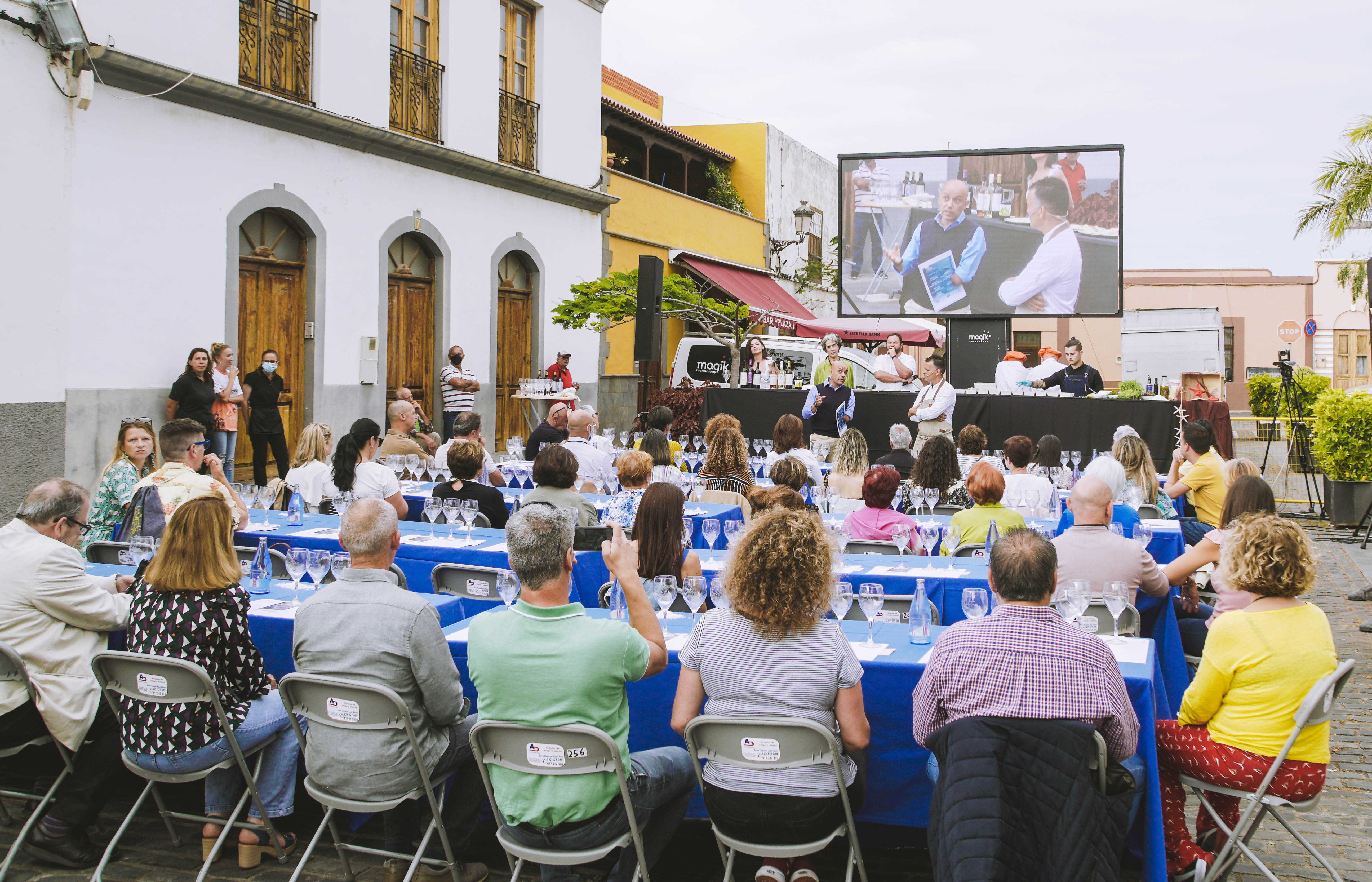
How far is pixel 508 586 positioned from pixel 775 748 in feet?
4.23

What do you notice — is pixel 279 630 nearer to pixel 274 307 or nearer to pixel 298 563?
pixel 298 563

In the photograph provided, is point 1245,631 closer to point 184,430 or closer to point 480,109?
point 184,430

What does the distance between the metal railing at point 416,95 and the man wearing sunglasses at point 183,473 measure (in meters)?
9.68

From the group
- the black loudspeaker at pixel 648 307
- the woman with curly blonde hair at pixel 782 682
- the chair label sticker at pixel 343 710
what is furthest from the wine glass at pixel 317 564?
the black loudspeaker at pixel 648 307

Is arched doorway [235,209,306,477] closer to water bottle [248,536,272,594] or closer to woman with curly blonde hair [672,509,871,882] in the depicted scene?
water bottle [248,536,272,594]

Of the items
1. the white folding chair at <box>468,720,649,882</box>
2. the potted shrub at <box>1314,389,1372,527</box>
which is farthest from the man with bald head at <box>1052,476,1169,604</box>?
the potted shrub at <box>1314,389,1372,527</box>

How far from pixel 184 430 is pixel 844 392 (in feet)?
23.6

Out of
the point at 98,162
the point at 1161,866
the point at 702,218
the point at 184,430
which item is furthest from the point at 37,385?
the point at 702,218

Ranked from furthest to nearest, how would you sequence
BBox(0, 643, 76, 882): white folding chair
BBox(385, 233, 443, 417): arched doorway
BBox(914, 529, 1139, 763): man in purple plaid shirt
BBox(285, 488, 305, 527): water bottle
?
BBox(385, 233, 443, 417): arched doorway, BBox(285, 488, 305, 527): water bottle, BBox(0, 643, 76, 882): white folding chair, BBox(914, 529, 1139, 763): man in purple plaid shirt

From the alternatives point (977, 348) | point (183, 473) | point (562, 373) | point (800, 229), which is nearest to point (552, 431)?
point (183, 473)

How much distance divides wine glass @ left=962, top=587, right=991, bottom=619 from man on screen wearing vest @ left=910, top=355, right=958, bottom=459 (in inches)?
313

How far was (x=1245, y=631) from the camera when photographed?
11.1 ft

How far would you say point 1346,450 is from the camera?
11.3 metres

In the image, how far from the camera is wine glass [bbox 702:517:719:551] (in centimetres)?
634
